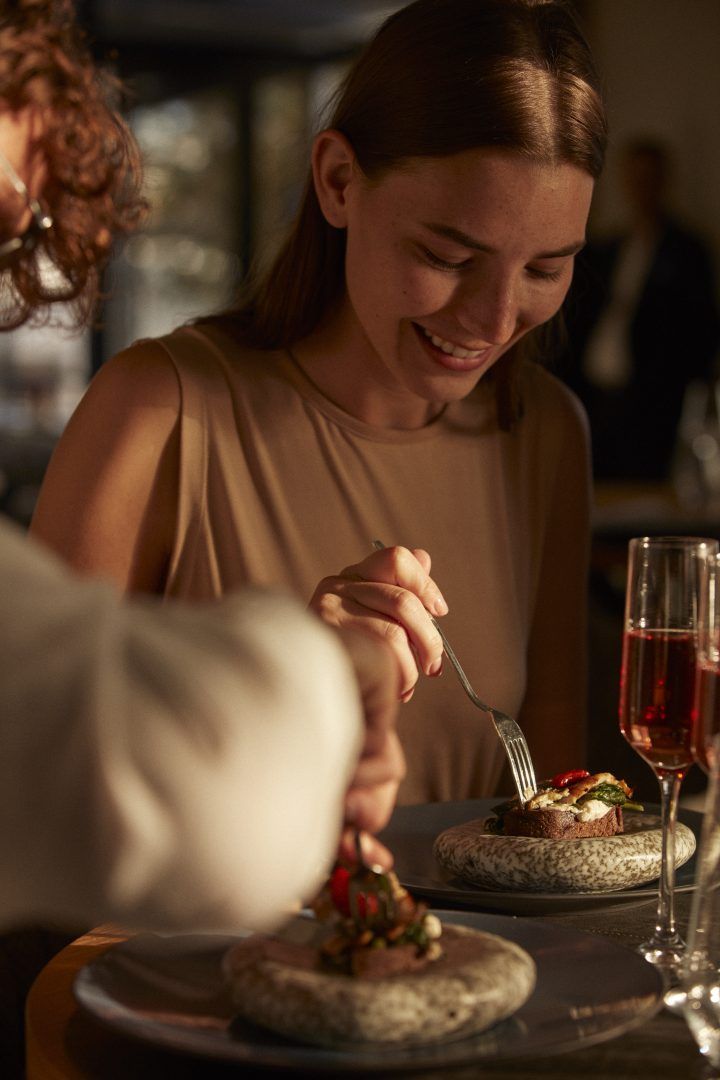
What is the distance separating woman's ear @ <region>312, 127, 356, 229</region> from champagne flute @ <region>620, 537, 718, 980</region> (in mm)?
695

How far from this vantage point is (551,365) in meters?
2.27

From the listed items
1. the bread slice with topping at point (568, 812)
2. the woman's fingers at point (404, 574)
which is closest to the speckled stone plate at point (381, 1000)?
the bread slice with topping at point (568, 812)

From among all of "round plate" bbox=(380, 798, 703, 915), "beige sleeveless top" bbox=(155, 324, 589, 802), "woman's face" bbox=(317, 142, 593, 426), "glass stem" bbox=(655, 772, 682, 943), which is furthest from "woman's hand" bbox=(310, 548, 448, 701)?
"beige sleeveless top" bbox=(155, 324, 589, 802)

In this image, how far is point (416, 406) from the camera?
1.93 metres

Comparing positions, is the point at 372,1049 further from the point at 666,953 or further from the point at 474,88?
the point at 474,88

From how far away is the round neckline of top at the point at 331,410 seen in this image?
1887mm

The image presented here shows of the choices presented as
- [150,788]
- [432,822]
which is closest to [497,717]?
[432,822]

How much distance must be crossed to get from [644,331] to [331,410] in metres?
5.97

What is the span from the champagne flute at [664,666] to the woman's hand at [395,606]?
0.61 feet

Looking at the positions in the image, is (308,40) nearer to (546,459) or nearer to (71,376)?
(71,376)

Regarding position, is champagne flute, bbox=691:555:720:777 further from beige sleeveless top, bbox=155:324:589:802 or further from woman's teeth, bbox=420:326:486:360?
beige sleeveless top, bbox=155:324:589:802

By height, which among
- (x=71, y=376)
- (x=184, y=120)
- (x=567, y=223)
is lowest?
(x=71, y=376)

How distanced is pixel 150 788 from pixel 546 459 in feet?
4.88

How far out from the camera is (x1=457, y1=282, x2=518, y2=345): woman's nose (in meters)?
1.56
